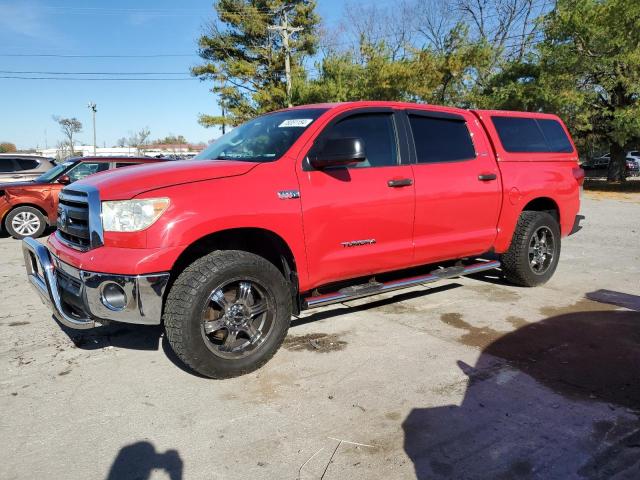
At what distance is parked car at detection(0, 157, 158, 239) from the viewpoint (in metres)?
9.71

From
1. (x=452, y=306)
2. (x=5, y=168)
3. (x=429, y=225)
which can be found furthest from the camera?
(x=5, y=168)

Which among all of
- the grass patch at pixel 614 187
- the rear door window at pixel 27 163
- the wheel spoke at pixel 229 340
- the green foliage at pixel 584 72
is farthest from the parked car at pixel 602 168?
the wheel spoke at pixel 229 340

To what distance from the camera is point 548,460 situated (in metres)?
2.46

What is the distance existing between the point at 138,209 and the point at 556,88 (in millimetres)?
20603

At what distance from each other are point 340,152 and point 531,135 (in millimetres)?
3059

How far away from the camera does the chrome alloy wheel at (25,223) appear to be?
32.1 feet

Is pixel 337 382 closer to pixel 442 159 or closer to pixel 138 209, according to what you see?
pixel 138 209

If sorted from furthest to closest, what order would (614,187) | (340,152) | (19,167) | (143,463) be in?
(614,187)
(19,167)
(340,152)
(143,463)

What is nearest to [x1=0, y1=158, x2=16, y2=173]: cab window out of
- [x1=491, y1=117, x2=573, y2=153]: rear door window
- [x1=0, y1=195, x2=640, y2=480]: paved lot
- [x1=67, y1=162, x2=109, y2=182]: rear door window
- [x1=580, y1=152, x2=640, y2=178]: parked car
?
[x1=67, y1=162, x2=109, y2=182]: rear door window

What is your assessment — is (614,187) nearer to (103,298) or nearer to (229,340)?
(229,340)

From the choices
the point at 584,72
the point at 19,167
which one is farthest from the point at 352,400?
the point at 584,72

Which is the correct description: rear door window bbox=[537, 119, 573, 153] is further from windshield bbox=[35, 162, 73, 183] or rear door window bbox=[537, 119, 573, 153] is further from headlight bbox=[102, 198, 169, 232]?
windshield bbox=[35, 162, 73, 183]

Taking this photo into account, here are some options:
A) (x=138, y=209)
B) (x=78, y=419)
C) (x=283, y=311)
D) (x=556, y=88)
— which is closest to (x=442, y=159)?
(x=283, y=311)

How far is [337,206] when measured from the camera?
3.80 meters
